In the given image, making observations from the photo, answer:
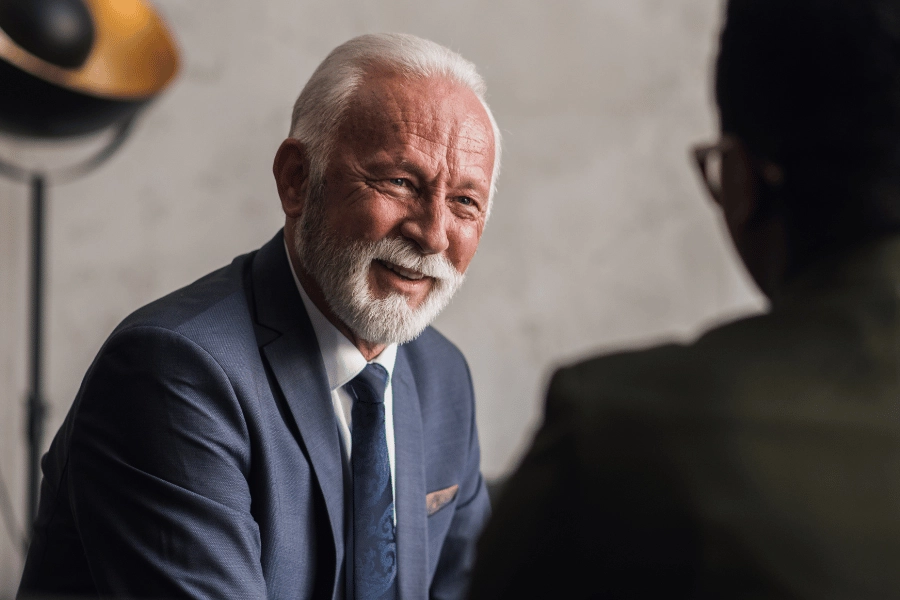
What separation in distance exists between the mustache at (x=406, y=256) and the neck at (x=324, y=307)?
4.2 inches

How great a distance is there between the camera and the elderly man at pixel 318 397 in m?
1.21

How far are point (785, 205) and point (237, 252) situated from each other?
8.21 ft

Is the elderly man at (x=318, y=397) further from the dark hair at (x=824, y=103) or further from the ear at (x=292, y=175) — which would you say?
the dark hair at (x=824, y=103)

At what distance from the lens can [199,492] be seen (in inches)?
47.5

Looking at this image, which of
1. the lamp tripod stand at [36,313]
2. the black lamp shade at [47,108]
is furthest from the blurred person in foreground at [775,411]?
the lamp tripod stand at [36,313]

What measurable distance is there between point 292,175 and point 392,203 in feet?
0.60

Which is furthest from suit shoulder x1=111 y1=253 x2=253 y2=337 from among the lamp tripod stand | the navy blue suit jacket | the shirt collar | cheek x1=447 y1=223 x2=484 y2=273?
the lamp tripod stand

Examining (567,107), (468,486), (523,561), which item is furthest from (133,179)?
(523,561)

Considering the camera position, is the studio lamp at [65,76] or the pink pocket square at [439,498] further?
the studio lamp at [65,76]

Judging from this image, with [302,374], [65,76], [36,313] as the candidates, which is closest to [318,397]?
[302,374]

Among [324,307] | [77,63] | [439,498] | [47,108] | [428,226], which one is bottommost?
[439,498]

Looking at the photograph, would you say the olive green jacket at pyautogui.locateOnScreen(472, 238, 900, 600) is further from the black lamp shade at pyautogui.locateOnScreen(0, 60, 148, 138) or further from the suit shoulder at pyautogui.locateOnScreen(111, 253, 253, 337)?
the black lamp shade at pyautogui.locateOnScreen(0, 60, 148, 138)

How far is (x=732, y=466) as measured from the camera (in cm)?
55

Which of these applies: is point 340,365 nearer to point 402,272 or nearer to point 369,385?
point 369,385
